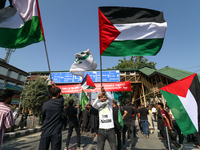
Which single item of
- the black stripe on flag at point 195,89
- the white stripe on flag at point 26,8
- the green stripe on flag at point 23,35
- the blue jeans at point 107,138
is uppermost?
the white stripe on flag at point 26,8

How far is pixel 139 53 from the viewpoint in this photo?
381cm

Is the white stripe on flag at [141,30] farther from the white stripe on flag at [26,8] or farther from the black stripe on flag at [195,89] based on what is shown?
the white stripe on flag at [26,8]

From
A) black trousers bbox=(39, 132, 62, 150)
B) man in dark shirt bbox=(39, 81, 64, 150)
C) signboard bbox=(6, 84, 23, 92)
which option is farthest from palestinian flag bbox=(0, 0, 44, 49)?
signboard bbox=(6, 84, 23, 92)

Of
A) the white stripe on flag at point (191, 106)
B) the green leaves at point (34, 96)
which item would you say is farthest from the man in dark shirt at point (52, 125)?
the green leaves at point (34, 96)

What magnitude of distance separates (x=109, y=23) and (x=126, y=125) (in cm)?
404

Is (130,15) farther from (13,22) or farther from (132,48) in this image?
(13,22)

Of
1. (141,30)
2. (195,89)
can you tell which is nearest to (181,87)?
(195,89)

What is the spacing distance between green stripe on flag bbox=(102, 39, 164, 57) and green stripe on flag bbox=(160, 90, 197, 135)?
1.38m

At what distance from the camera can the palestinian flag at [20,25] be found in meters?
3.63

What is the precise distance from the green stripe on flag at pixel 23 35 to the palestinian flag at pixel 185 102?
4.39 m

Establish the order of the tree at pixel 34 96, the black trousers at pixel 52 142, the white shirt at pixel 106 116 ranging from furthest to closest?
the tree at pixel 34 96 → the white shirt at pixel 106 116 → the black trousers at pixel 52 142

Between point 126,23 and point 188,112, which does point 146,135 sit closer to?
point 188,112

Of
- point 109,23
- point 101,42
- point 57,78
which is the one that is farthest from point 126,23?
point 57,78

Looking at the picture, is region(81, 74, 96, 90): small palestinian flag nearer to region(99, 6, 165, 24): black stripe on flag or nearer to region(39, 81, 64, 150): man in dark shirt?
region(99, 6, 165, 24): black stripe on flag
